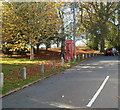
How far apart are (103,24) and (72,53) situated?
12393 mm

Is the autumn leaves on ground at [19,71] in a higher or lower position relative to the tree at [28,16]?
lower

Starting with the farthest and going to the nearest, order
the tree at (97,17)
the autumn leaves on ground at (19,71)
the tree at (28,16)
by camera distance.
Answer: the tree at (97,17) < the tree at (28,16) < the autumn leaves on ground at (19,71)

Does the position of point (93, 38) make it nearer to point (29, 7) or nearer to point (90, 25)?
point (90, 25)

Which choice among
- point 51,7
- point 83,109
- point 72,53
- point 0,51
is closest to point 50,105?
point 83,109

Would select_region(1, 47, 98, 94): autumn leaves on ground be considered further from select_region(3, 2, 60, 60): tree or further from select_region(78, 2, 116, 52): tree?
select_region(78, 2, 116, 52): tree

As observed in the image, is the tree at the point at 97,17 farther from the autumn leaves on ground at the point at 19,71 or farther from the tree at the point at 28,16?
the autumn leaves on ground at the point at 19,71

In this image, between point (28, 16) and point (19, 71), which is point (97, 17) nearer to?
point (28, 16)

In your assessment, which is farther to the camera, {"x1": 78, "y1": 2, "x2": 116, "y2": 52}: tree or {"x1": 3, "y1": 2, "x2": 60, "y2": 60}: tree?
{"x1": 78, "y1": 2, "x2": 116, "y2": 52}: tree

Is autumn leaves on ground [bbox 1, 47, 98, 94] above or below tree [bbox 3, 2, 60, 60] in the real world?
below

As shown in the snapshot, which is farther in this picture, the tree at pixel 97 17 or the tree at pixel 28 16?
the tree at pixel 97 17

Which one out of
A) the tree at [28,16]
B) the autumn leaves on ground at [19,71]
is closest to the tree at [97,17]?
the tree at [28,16]

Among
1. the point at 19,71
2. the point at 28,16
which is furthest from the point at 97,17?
the point at 19,71

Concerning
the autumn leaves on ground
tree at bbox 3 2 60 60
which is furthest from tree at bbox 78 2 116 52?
the autumn leaves on ground

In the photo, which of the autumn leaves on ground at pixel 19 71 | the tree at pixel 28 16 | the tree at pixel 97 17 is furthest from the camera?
the tree at pixel 97 17
